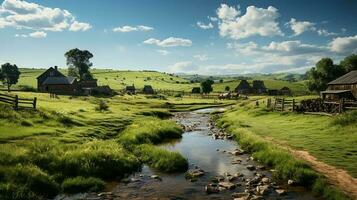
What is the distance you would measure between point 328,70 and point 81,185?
4469 inches

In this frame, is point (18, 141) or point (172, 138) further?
point (172, 138)

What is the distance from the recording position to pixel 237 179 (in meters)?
21.4

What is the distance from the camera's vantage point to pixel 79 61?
553 feet

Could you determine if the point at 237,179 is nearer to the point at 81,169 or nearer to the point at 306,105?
the point at 81,169

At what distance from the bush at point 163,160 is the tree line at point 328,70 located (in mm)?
104364

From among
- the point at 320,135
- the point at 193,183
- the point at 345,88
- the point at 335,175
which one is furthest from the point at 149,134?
the point at 345,88

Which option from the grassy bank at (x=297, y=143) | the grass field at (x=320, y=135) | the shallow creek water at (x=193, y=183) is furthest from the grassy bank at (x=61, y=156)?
the grass field at (x=320, y=135)

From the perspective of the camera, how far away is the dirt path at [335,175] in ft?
58.5

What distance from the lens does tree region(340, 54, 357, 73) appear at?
4478 inches

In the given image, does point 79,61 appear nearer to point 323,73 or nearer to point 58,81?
point 58,81

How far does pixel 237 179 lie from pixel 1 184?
1286 cm

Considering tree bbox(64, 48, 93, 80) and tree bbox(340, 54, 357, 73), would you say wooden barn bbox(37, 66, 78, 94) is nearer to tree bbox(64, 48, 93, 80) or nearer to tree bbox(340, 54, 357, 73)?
tree bbox(64, 48, 93, 80)

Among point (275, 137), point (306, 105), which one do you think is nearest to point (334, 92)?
point (306, 105)

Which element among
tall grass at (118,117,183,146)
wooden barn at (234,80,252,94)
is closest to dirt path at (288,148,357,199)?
tall grass at (118,117,183,146)
